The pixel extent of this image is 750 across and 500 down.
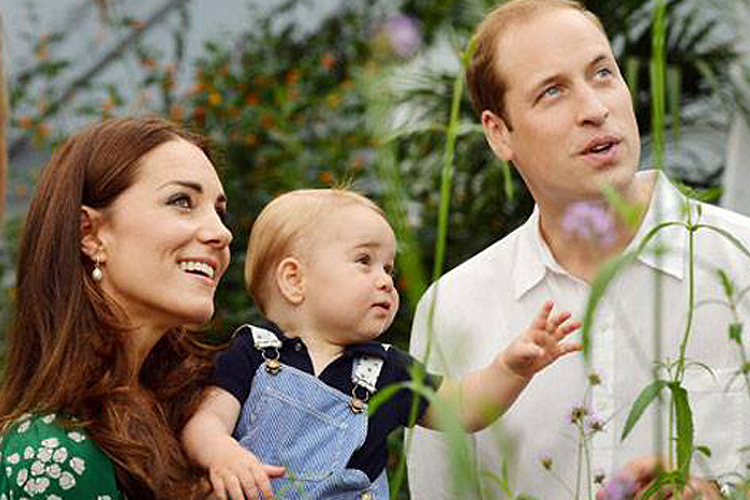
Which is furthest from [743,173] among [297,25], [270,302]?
[270,302]

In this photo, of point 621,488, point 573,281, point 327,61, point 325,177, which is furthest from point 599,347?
point 327,61

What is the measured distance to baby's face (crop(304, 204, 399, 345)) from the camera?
105 inches

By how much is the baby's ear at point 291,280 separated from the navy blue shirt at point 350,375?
0.06 meters

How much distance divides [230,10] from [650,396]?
20.1ft

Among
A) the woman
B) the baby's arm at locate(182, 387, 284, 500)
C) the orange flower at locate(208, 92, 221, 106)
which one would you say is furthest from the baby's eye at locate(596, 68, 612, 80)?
the orange flower at locate(208, 92, 221, 106)

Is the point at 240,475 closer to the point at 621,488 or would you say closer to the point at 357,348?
the point at 357,348

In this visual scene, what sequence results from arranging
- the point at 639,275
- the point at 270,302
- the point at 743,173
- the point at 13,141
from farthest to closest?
the point at 13,141, the point at 743,173, the point at 639,275, the point at 270,302

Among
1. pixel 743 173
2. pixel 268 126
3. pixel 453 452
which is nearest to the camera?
pixel 453 452

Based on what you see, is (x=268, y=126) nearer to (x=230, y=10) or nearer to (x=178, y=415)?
(x=230, y=10)

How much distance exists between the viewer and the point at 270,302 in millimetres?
2809

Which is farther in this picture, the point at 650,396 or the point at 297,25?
the point at 297,25

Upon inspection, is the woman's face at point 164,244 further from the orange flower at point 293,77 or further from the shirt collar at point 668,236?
the orange flower at point 293,77

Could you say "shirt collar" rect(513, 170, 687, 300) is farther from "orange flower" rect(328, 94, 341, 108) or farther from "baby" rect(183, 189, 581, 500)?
"orange flower" rect(328, 94, 341, 108)

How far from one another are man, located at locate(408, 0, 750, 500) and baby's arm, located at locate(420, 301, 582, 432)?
0.71 ft
